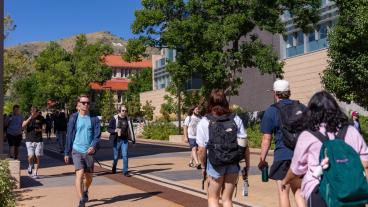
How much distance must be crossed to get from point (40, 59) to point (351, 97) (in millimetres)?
45790

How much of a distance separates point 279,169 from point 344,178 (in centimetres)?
246

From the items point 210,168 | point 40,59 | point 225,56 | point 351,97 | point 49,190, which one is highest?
point 40,59

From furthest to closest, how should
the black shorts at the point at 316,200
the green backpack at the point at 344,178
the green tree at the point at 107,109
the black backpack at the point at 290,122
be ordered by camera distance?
the green tree at the point at 107,109
the black backpack at the point at 290,122
the black shorts at the point at 316,200
the green backpack at the point at 344,178

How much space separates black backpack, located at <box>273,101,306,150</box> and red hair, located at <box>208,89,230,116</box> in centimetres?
62

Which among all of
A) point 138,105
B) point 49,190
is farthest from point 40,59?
point 49,190

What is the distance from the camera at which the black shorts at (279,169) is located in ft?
20.2

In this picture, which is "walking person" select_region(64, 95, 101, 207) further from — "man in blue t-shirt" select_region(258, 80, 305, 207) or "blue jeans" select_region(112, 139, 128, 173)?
"blue jeans" select_region(112, 139, 128, 173)

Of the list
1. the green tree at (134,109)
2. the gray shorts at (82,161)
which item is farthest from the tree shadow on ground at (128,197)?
the green tree at (134,109)

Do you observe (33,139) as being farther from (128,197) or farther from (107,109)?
(107,109)

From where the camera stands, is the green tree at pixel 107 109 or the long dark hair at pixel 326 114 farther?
the green tree at pixel 107 109

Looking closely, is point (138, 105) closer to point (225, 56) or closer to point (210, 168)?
point (225, 56)

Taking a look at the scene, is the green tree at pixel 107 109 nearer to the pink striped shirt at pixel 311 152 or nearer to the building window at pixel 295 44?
the building window at pixel 295 44

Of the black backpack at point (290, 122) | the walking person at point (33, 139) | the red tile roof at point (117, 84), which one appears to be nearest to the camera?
the black backpack at point (290, 122)

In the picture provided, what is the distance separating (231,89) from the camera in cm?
2869
